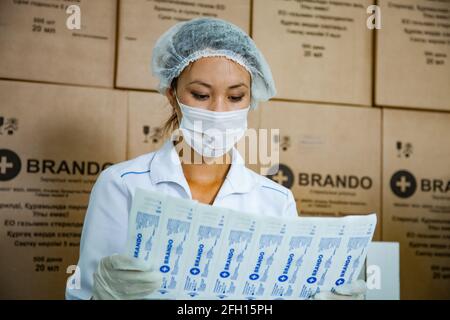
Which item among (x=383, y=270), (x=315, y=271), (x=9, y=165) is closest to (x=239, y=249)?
(x=315, y=271)

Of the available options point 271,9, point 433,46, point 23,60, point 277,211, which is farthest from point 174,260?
point 433,46

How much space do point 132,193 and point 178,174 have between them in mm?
123

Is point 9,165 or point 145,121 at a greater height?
point 145,121

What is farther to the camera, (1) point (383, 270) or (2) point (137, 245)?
(1) point (383, 270)

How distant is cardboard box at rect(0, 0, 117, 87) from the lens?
1540 millimetres

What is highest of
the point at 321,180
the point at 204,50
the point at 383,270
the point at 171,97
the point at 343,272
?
the point at 204,50

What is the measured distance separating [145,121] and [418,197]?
949 millimetres

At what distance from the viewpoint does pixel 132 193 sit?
1.23 metres

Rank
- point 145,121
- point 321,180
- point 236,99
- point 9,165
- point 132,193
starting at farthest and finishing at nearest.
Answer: point 321,180, point 145,121, point 9,165, point 236,99, point 132,193

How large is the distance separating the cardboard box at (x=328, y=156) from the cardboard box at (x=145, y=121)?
12.6 inches

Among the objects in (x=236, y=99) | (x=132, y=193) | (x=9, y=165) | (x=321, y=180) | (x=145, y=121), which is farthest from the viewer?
(x=321, y=180)

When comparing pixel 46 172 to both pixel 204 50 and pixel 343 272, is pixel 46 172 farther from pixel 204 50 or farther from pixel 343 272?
pixel 343 272

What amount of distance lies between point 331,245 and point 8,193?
0.93 metres
